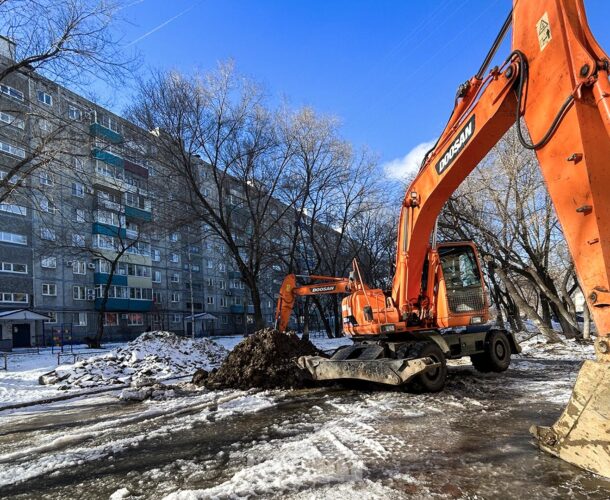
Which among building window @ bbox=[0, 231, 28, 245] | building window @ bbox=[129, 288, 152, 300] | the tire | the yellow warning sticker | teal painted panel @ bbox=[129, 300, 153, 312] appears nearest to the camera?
the yellow warning sticker

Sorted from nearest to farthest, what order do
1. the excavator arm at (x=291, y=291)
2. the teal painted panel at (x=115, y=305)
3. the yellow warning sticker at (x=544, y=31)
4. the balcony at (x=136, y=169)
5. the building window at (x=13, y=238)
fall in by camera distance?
the yellow warning sticker at (x=544, y=31), the excavator arm at (x=291, y=291), the building window at (x=13, y=238), the balcony at (x=136, y=169), the teal painted panel at (x=115, y=305)

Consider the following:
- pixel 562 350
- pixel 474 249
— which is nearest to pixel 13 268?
pixel 474 249

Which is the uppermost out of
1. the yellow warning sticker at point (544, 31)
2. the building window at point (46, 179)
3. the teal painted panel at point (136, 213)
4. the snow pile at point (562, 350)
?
the teal painted panel at point (136, 213)

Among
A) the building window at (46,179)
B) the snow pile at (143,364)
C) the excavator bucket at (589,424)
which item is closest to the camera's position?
the excavator bucket at (589,424)

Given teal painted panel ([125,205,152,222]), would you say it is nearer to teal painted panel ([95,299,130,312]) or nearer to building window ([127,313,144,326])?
teal painted panel ([95,299,130,312])

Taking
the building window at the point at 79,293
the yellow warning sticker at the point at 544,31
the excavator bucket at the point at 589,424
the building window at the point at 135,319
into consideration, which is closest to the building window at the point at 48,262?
the building window at the point at 79,293

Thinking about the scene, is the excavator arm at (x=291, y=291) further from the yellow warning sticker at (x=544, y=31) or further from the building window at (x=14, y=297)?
the building window at (x=14, y=297)

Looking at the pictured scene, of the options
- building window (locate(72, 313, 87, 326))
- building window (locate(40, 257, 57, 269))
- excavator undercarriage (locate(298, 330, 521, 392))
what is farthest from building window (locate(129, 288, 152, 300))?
excavator undercarriage (locate(298, 330, 521, 392))

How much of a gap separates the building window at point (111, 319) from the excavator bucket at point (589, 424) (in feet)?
148

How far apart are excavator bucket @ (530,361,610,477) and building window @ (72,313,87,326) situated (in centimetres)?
4337

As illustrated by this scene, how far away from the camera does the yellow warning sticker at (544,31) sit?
180 inches

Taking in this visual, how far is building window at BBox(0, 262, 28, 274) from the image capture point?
35.3m

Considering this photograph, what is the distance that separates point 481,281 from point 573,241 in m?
5.82

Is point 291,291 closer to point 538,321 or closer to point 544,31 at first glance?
point 544,31
